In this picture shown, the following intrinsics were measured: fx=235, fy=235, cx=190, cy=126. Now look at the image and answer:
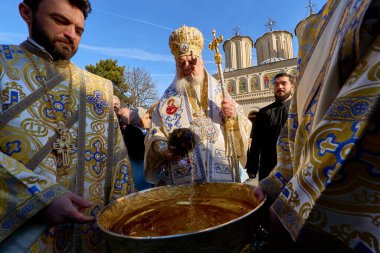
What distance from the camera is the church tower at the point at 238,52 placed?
2727cm

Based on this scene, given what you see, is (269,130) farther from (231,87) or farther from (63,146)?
(231,87)

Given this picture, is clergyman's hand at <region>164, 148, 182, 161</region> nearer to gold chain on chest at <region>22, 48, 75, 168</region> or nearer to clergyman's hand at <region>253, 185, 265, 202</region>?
gold chain on chest at <region>22, 48, 75, 168</region>

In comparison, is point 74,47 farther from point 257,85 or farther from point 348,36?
point 257,85

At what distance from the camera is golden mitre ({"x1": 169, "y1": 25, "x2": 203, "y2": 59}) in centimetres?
254

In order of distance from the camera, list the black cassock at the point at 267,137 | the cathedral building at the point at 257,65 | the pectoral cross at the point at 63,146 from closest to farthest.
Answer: the pectoral cross at the point at 63,146, the black cassock at the point at 267,137, the cathedral building at the point at 257,65

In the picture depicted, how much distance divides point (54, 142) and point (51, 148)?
0.12ft

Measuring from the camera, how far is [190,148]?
184 centimetres

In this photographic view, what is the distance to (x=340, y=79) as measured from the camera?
0.66 m

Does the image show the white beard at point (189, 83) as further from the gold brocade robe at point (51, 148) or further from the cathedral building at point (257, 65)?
the cathedral building at point (257, 65)

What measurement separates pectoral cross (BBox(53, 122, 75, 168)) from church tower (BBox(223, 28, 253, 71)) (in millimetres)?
27098

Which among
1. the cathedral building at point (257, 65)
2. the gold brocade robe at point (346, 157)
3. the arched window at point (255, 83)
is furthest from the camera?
the arched window at point (255, 83)

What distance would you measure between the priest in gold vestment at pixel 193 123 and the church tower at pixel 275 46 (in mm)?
25953

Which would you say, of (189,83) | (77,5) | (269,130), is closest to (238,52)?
(269,130)

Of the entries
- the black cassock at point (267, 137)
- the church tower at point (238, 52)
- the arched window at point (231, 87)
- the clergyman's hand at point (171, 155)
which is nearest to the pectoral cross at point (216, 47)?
the clergyman's hand at point (171, 155)
